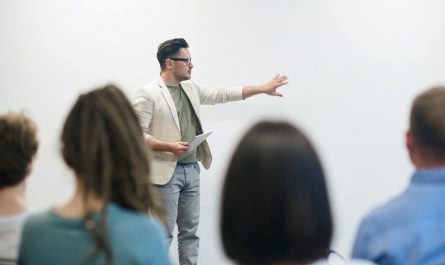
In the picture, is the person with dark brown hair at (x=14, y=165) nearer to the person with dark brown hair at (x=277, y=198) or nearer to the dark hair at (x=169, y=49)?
Result: the person with dark brown hair at (x=277, y=198)

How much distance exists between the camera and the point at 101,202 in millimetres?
1046

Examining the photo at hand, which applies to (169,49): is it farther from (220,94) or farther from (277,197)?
(277,197)

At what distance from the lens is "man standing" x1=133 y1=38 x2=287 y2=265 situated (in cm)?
286

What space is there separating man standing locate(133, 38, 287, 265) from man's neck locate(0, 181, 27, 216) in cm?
144

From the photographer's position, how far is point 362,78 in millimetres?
3311

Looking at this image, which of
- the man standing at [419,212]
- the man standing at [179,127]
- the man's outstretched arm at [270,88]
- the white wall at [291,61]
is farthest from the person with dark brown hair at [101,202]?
the white wall at [291,61]

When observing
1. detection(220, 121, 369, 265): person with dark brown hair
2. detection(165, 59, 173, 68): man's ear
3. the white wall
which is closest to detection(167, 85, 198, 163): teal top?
detection(165, 59, 173, 68): man's ear

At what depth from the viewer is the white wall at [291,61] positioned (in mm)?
3285

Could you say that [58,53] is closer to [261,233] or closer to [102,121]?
[102,121]

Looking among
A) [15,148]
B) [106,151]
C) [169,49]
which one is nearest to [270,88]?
[169,49]

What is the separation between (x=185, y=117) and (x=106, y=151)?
76.2 inches

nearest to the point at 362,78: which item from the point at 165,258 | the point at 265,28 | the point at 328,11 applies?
the point at 328,11

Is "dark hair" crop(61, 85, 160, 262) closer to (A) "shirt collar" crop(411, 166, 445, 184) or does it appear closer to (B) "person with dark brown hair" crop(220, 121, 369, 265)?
(B) "person with dark brown hair" crop(220, 121, 369, 265)

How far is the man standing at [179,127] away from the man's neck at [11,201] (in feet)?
4.71
